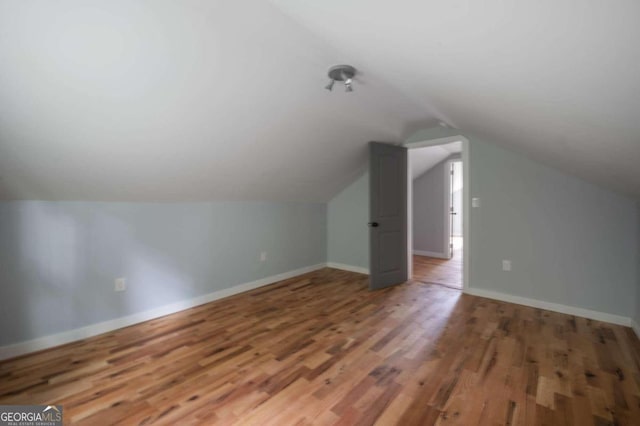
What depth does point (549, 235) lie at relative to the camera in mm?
2990

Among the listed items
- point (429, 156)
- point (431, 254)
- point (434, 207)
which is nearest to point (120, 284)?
point (429, 156)

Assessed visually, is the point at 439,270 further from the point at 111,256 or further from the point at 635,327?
the point at 111,256

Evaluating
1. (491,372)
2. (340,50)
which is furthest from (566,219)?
(340,50)

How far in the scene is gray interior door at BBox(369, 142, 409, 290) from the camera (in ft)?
11.9

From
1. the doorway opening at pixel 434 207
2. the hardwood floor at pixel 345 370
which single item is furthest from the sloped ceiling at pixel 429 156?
the hardwood floor at pixel 345 370

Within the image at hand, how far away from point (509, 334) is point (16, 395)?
12.0ft

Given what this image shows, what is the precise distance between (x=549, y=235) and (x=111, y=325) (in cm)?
452

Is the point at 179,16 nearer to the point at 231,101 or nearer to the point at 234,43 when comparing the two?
the point at 234,43

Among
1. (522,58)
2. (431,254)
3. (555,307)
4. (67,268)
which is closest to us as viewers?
(522,58)

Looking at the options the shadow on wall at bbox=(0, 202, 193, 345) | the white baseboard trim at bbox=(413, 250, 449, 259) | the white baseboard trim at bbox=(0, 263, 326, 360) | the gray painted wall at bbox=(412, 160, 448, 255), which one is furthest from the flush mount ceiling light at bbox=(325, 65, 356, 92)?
the white baseboard trim at bbox=(413, 250, 449, 259)

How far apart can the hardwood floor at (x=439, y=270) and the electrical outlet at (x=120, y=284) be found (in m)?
3.66

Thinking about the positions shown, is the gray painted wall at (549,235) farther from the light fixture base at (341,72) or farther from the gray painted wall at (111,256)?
the gray painted wall at (111,256)

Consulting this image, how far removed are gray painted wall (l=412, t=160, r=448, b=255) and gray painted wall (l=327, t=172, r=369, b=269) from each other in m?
2.21

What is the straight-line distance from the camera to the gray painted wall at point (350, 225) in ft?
15.0
